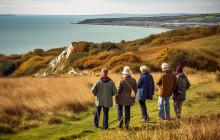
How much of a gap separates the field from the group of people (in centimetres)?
49

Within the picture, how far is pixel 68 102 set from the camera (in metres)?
8.36

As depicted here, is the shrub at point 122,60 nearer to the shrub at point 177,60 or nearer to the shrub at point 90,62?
the shrub at point 90,62

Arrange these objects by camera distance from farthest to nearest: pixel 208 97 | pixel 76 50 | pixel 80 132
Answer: pixel 76 50
pixel 208 97
pixel 80 132

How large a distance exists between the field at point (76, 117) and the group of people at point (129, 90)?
0.49 m

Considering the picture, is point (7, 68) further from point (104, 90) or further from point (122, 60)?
point (104, 90)

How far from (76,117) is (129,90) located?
2708 millimetres

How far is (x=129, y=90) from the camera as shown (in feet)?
20.4

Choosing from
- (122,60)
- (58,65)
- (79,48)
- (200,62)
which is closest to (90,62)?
(122,60)

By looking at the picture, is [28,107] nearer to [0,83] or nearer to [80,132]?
[80,132]

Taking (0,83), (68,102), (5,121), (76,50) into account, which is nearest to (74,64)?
(76,50)

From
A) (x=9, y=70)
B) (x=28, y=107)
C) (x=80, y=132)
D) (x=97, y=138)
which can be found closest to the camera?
(x=97, y=138)

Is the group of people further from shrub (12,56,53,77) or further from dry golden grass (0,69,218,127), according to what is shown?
shrub (12,56,53,77)

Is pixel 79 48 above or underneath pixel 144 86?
above

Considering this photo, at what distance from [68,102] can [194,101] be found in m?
6.05
